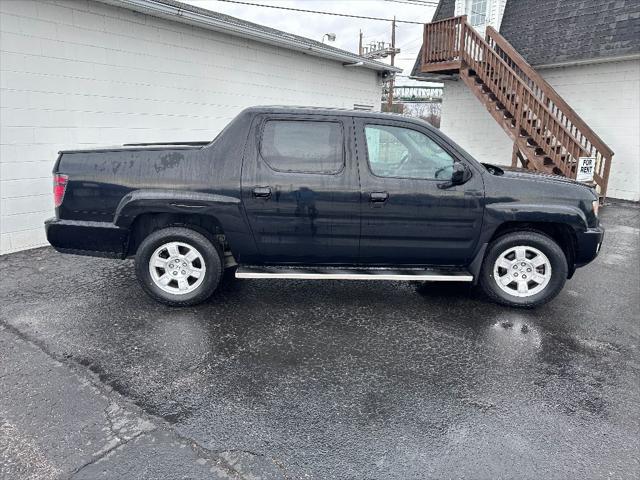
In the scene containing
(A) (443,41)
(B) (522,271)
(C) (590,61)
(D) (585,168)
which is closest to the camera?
(B) (522,271)

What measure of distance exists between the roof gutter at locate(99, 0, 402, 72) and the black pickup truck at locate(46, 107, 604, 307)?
3.79 meters

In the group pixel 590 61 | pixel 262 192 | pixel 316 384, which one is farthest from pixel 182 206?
pixel 590 61

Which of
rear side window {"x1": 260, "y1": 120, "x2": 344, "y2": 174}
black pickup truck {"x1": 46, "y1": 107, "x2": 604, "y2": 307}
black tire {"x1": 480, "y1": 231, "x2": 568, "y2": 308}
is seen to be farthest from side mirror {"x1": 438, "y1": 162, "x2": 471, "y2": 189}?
rear side window {"x1": 260, "y1": 120, "x2": 344, "y2": 174}

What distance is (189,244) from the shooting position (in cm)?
430

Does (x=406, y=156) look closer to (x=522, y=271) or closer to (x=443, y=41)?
(x=522, y=271)

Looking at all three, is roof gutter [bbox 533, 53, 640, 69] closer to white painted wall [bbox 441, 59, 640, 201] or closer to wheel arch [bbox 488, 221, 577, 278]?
white painted wall [bbox 441, 59, 640, 201]

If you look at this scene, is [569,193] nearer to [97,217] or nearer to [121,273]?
[97,217]

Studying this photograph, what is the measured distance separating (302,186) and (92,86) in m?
4.51

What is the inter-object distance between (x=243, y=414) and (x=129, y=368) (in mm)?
1050

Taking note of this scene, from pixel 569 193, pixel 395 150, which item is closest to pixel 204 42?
pixel 395 150

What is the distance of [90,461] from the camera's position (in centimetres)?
240

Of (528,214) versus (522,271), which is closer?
(528,214)

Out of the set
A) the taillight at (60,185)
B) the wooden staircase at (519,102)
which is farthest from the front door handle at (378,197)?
the wooden staircase at (519,102)

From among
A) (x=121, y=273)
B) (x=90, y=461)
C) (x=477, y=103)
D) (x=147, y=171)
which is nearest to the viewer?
(x=90, y=461)
